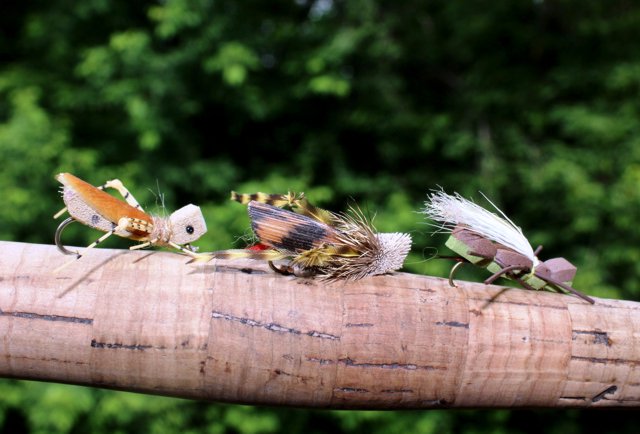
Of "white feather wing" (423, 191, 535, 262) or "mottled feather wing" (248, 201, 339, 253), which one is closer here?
"mottled feather wing" (248, 201, 339, 253)

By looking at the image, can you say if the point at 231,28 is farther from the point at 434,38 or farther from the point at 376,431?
the point at 376,431

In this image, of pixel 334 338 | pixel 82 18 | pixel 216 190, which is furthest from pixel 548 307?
pixel 82 18

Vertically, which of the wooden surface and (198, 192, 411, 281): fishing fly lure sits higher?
(198, 192, 411, 281): fishing fly lure

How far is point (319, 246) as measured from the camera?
1.10m

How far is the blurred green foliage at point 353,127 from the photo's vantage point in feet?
10.8

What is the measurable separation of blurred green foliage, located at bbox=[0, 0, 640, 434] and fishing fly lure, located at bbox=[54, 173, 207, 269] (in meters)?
1.90

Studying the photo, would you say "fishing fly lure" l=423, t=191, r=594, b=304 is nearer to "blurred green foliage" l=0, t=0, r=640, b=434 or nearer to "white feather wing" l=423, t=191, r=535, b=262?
"white feather wing" l=423, t=191, r=535, b=262

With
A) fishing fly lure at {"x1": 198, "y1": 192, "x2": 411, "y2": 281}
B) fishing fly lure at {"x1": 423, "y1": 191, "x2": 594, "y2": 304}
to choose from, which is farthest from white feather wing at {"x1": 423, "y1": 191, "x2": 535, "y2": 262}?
fishing fly lure at {"x1": 198, "y1": 192, "x2": 411, "y2": 281}

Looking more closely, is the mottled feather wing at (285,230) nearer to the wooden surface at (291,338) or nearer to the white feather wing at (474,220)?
the wooden surface at (291,338)

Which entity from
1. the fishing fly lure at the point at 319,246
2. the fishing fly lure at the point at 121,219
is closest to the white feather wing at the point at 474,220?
the fishing fly lure at the point at 319,246

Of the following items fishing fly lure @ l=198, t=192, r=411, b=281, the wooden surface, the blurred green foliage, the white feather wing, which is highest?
the blurred green foliage

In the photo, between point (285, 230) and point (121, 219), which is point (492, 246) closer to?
point (285, 230)

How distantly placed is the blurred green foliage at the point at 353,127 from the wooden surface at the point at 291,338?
6.62 ft

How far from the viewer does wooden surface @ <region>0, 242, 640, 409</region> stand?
1.00m
